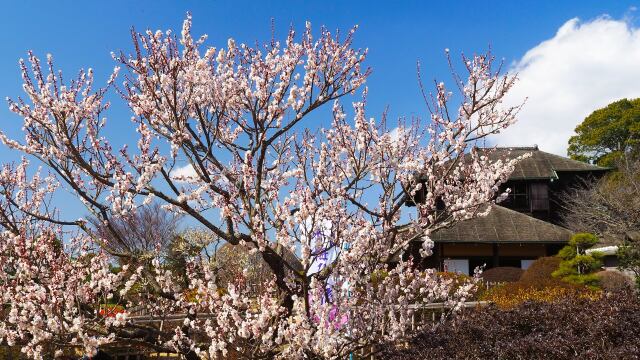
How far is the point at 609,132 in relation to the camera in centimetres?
4269

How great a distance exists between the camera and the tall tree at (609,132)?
4228cm

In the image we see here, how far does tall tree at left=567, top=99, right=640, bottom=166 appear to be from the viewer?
4228cm

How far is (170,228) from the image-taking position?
29328mm

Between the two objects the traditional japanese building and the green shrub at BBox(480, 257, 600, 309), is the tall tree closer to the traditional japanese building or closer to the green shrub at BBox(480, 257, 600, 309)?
the traditional japanese building

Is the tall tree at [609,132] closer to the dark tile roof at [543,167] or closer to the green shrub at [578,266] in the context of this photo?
the dark tile roof at [543,167]

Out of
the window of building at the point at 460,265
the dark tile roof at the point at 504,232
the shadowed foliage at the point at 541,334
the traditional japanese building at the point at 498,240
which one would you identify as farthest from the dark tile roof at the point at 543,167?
the shadowed foliage at the point at 541,334

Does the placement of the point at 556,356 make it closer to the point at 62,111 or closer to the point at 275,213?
the point at 275,213

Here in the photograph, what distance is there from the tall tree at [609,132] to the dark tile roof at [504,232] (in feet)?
59.8

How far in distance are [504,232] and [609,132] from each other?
72.9ft

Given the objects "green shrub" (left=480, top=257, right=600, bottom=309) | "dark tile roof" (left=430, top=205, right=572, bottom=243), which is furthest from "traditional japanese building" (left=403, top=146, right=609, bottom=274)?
"green shrub" (left=480, top=257, right=600, bottom=309)

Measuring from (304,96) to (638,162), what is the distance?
29.0 metres

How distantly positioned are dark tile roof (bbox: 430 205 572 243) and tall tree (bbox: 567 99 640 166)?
1822cm

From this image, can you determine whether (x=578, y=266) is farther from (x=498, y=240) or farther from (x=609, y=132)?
(x=609, y=132)

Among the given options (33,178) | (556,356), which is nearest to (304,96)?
(556,356)
